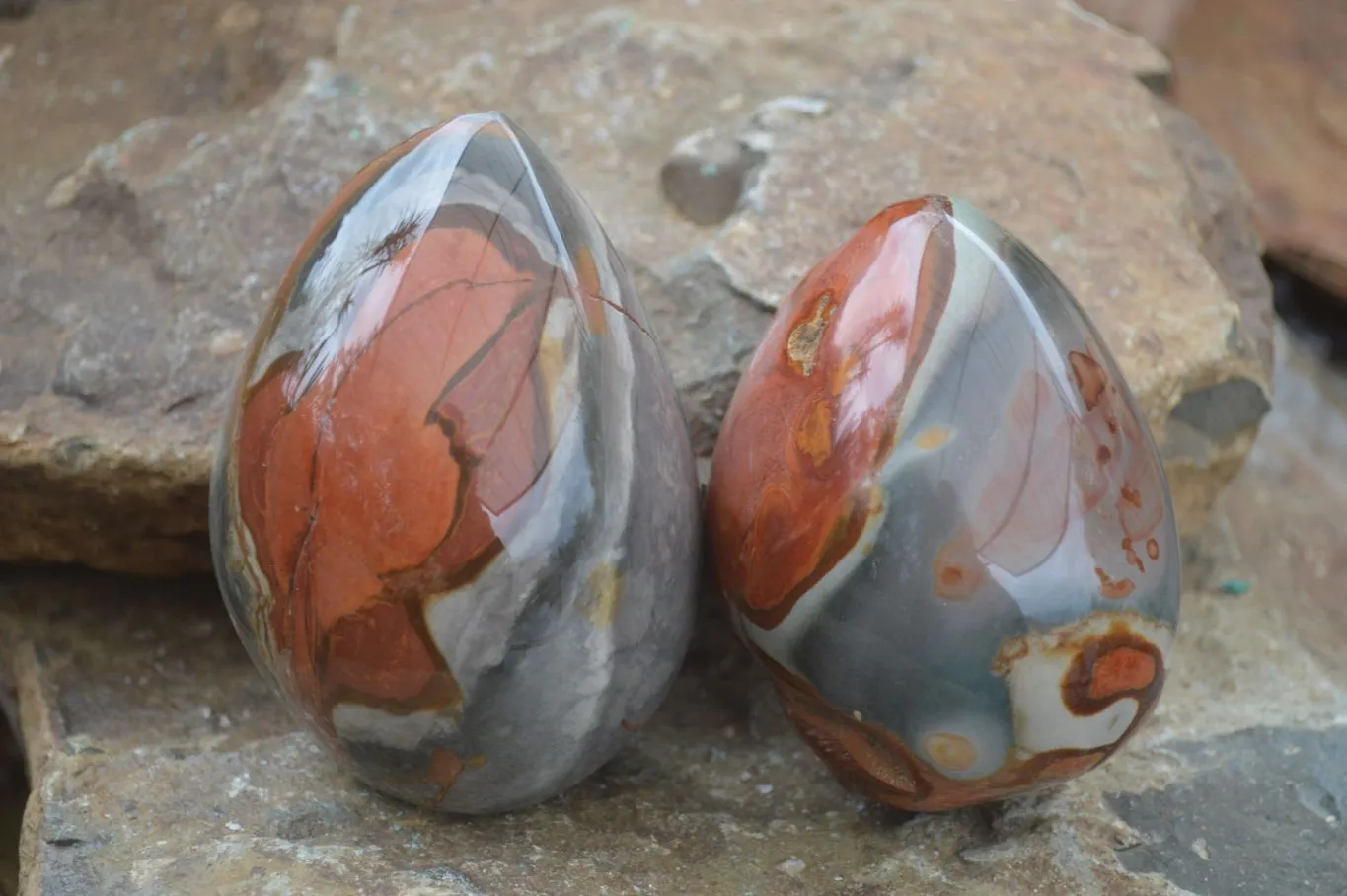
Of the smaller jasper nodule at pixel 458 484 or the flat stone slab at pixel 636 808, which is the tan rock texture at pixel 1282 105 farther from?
the smaller jasper nodule at pixel 458 484

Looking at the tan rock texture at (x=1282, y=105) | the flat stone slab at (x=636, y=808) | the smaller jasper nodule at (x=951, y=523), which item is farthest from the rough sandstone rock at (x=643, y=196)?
the tan rock texture at (x=1282, y=105)

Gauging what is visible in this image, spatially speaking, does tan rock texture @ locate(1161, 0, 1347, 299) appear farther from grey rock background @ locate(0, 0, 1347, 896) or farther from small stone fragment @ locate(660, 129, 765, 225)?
small stone fragment @ locate(660, 129, 765, 225)

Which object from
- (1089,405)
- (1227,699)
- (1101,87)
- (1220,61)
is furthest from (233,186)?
(1220,61)

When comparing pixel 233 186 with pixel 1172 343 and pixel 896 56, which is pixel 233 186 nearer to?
pixel 896 56

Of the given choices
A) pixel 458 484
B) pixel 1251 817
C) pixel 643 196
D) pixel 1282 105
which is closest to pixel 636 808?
pixel 458 484

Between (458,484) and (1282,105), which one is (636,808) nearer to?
(458,484)
